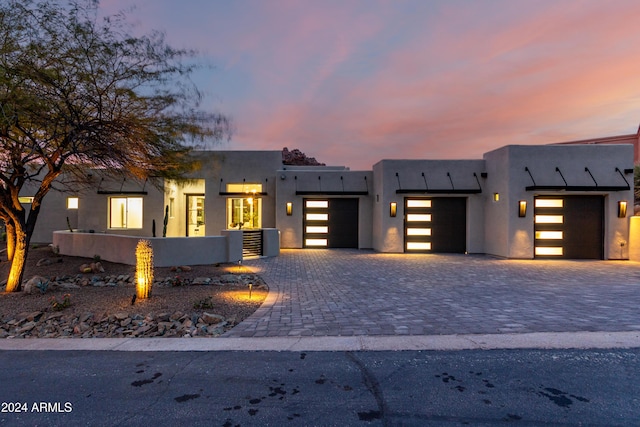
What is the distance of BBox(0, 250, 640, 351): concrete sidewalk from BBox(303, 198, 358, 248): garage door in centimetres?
591

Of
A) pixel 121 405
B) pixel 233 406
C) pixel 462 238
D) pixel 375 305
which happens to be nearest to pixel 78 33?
pixel 121 405

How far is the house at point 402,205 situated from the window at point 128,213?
6 cm

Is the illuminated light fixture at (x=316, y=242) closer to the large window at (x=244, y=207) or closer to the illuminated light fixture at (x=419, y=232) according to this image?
the large window at (x=244, y=207)

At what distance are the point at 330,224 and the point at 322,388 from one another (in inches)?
534

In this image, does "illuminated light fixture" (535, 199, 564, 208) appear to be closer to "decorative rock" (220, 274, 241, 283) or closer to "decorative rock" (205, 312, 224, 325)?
"decorative rock" (220, 274, 241, 283)

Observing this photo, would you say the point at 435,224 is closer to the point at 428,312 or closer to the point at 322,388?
the point at 428,312

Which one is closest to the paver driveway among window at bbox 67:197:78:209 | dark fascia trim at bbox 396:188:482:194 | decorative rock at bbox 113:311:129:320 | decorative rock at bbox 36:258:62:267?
decorative rock at bbox 113:311:129:320

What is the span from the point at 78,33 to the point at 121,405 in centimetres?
741

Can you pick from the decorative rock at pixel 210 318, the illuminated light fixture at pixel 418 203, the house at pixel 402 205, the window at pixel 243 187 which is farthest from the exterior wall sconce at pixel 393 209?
the decorative rock at pixel 210 318

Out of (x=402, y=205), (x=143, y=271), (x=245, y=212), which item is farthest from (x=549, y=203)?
(x=143, y=271)

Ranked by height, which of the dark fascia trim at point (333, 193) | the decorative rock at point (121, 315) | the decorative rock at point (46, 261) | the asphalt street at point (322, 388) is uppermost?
the dark fascia trim at point (333, 193)

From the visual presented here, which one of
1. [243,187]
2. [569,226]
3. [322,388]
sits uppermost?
[243,187]

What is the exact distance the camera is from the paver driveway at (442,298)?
5.00 meters

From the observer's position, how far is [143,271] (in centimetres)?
666
